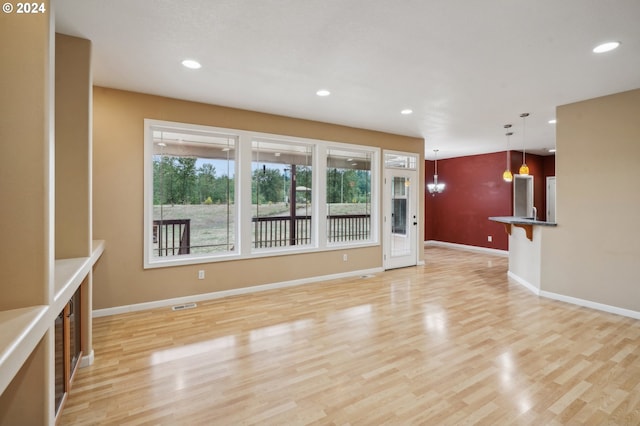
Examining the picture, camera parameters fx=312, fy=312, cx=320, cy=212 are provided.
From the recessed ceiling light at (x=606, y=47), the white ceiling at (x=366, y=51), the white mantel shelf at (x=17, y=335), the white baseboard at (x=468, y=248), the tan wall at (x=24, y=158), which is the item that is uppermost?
the white ceiling at (x=366, y=51)

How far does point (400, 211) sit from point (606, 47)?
4033 mm

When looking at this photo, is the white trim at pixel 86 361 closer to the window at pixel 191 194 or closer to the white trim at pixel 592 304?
the window at pixel 191 194

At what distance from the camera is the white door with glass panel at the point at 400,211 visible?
242 inches

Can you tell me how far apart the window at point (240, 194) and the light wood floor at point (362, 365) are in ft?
Answer: 3.10

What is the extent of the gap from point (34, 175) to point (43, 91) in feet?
1.30

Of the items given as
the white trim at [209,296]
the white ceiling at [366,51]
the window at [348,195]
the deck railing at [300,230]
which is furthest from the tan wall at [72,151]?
the window at [348,195]

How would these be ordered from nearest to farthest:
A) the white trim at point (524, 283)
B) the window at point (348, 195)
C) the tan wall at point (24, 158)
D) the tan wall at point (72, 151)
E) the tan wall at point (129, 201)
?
the tan wall at point (24, 158) → the tan wall at point (72, 151) → the tan wall at point (129, 201) → the white trim at point (524, 283) → the window at point (348, 195)

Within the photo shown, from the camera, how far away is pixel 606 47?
2715 millimetres

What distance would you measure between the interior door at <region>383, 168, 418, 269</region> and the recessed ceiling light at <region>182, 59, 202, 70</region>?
12.9 ft

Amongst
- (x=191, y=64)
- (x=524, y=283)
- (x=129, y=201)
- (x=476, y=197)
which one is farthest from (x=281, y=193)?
(x=476, y=197)

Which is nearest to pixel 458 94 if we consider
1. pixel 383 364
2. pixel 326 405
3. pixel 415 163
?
pixel 415 163

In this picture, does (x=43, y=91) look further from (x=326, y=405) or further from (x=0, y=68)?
(x=326, y=405)

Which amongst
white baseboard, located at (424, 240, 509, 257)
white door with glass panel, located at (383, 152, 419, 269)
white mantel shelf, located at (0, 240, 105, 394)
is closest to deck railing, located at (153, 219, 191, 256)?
white mantel shelf, located at (0, 240, 105, 394)

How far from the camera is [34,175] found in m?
1.45
